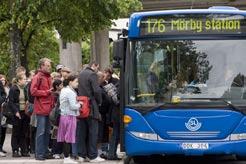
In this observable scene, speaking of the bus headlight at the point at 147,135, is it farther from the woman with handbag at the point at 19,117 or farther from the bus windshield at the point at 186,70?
the woman with handbag at the point at 19,117

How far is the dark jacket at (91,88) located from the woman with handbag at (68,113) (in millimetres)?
143

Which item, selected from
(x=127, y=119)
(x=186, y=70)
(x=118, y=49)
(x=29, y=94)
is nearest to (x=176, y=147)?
(x=127, y=119)

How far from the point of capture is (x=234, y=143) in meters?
10.4

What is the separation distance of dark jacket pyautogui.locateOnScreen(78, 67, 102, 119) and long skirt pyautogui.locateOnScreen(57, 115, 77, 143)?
1.31 ft

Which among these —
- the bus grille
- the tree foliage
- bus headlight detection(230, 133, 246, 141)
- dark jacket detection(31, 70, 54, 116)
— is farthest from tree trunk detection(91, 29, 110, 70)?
bus headlight detection(230, 133, 246, 141)

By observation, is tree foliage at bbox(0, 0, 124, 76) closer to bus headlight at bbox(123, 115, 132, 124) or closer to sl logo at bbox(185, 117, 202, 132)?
bus headlight at bbox(123, 115, 132, 124)

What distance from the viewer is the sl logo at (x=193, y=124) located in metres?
10.4

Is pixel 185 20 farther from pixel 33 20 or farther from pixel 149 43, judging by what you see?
pixel 33 20

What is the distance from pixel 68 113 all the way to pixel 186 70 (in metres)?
2.56

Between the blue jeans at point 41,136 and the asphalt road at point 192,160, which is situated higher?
the blue jeans at point 41,136

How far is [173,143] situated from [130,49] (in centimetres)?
177

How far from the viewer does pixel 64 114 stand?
11.9m

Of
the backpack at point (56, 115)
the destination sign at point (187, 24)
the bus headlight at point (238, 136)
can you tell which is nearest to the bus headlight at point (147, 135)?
the bus headlight at point (238, 136)

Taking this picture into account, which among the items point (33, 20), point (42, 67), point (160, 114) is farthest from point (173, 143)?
point (33, 20)
